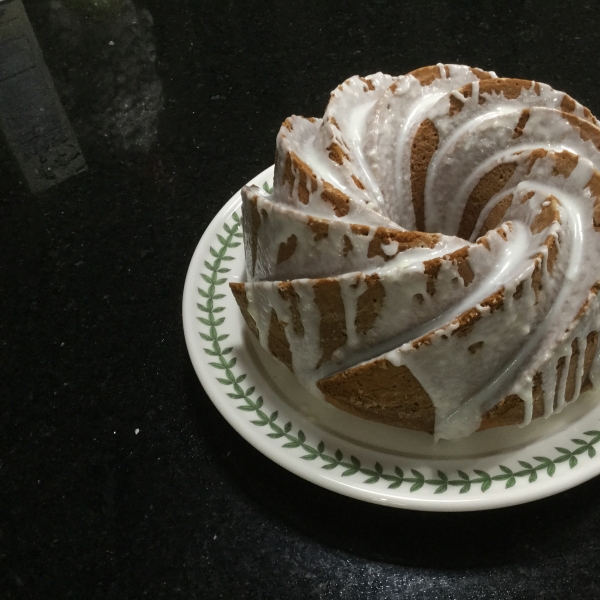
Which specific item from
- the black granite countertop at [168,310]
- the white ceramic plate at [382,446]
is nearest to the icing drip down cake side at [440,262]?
the white ceramic plate at [382,446]

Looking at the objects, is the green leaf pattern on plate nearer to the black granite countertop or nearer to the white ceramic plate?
the white ceramic plate

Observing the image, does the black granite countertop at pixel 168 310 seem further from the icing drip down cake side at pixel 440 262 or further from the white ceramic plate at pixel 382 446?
the icing drip down cake side at pixel 440 262

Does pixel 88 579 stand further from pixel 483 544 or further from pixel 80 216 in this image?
pixel 80 216

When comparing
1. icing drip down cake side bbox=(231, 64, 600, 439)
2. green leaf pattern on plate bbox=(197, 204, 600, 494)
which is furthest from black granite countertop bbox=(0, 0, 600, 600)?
icing drip down cake side bbox=(231, 64, 600, 439)

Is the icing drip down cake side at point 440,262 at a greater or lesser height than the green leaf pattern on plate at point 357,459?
greater

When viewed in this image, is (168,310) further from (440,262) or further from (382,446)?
(440,262)

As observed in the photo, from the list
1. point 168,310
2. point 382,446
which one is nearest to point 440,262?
point 382,446
